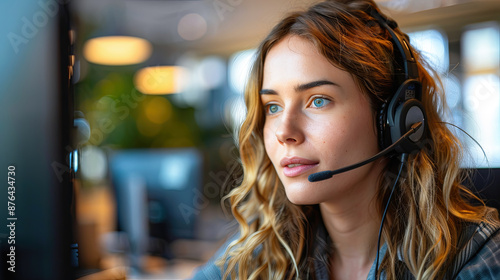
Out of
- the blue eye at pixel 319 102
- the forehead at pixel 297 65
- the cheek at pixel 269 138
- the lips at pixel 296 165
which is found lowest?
the lips at pixel 296 165

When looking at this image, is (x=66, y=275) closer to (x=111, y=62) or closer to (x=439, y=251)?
(x=439, y=251)

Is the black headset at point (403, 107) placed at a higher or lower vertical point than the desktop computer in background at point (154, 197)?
higher

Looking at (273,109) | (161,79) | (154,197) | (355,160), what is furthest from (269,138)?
(161,79)

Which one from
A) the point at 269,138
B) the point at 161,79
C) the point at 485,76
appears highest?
the point at 161,79

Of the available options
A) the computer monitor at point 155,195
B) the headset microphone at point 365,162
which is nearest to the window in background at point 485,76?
the computer monitor at point 155,195

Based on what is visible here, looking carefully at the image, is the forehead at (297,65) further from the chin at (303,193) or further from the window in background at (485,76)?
the window in background at (485,76)

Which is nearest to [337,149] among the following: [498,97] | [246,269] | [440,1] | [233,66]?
[246,269]

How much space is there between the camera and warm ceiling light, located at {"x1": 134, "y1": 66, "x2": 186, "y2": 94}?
436 centimetres

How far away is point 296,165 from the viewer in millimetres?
829

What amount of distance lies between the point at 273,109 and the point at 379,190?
28 cm

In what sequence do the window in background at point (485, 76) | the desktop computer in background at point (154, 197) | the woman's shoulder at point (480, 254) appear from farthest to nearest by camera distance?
1. the window in background at point (485, 76)
2. the desktop computer in background at point (154, 197)
3. the woman's shoulder at point (480, 254)

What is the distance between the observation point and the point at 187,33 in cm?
487

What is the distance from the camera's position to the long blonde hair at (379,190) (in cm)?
83

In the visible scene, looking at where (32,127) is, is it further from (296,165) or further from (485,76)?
(485,76)
